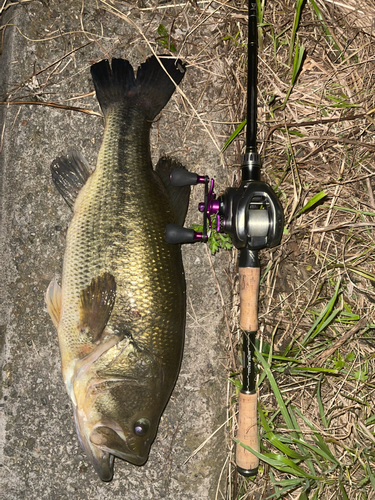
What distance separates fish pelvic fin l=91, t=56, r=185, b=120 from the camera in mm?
2080

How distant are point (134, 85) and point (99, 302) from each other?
1187 mm

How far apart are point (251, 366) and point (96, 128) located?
1.61 m

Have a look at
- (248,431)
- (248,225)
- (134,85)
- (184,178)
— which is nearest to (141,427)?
(248,431)

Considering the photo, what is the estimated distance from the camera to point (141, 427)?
182 centimetres

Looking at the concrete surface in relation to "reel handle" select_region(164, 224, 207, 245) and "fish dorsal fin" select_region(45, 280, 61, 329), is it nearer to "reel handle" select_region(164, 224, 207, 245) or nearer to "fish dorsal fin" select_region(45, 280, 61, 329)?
"fish dorsal fin" select_region(45, 280, 61, 329)

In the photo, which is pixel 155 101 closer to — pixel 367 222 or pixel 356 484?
pixel 367 222

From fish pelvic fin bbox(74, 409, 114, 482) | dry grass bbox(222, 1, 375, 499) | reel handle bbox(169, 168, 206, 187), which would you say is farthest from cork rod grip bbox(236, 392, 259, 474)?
reel handle bbox(169, 168, 206, 187)

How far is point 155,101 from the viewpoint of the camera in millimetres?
2113

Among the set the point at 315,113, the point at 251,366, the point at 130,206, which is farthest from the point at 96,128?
the point at 251,366

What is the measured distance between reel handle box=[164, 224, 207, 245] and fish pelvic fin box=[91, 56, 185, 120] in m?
0.70

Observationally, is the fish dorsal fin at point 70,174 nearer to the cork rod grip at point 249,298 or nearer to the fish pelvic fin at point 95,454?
the cork rod grip at point 249,298

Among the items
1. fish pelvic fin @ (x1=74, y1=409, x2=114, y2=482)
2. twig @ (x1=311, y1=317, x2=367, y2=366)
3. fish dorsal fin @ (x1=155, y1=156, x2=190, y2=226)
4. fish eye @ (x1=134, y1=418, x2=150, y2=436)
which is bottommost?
fish pelvic fin @ (x1=74, y1=409, x2=114, y2=482)

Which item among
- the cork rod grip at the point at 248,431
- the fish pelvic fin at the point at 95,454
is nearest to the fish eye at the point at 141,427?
the fish pelvic fin at the point at 95,454

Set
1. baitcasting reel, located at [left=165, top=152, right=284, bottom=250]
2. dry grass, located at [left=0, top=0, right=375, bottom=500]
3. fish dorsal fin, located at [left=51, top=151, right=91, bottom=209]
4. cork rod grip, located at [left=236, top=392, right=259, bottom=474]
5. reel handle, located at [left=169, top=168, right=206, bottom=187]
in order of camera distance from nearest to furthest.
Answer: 1. baitcasting reel, located at [left=165, top=152, right=284, bottom=250]
2. reel handle, located at [left=169, top=168, right=206, bottom=187]
3. cork rod grip, located at [left=236, top=392, right=259, bottom=474]
4. fish dorsal fin, located at [left=51, top=151, right=91, bottom=209]
5. dry grass, located at [left=0, top=0, right=375, bottom=500]
